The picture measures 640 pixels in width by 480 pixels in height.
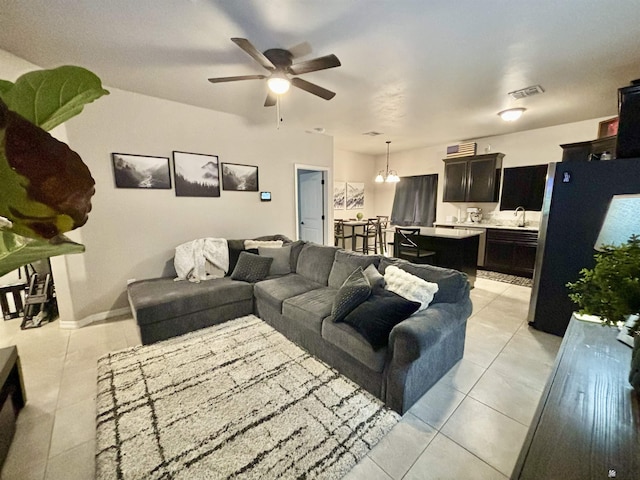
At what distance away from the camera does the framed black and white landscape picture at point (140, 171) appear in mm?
3057

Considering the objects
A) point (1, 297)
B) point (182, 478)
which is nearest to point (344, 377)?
point (182, 478)

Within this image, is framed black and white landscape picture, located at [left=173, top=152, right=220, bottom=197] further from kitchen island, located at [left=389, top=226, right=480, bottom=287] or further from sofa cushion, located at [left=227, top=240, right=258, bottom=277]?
kitchen island, located at [left=389, top=226, right=480, bottom=287]

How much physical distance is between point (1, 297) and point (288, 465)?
373cm

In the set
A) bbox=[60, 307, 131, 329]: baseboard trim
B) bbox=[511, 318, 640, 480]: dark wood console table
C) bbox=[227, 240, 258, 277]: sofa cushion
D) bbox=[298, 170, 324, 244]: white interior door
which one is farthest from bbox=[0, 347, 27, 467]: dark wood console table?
bbox=[298, 170, 324, 244]: white interior door

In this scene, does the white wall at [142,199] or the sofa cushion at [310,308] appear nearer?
the sofa cushion at [310,308]

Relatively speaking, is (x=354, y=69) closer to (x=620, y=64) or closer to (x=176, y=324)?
(x=620, y=64)

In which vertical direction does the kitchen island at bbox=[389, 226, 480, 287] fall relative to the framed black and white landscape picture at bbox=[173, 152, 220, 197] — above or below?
below

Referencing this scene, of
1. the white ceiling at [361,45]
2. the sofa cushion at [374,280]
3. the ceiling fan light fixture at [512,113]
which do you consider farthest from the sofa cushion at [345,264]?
the ceiling fan light fixture at [512,113]

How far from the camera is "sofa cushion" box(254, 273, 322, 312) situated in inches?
107

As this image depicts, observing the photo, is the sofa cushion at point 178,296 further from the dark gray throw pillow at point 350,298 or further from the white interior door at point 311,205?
the white interior door at point 311,205

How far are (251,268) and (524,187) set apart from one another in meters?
4.89

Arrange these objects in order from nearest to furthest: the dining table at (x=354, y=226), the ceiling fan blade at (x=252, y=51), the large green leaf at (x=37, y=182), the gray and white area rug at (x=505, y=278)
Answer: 1. the large green leaf at (x=37, y=182)
2. the ceiling fan blade at (x=252, y=51)
3. the gray and white area rug at (x=505, y=278)
4. the dining table at (x=354, y=226)

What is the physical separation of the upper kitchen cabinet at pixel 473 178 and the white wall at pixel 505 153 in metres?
0.24

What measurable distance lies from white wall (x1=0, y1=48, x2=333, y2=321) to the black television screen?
14.2 ft
